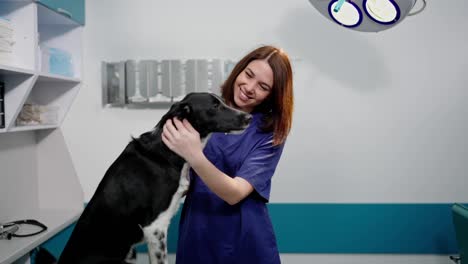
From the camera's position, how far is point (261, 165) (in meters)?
1.15

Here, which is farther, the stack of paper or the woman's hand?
the stack of paper

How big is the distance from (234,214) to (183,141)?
0.38 m

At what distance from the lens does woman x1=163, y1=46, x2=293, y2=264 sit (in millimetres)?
1172

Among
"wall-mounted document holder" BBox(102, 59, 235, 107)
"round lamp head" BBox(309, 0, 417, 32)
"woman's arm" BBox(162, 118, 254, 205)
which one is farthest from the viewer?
"wall-mounted document holder" BBox(102, 59, 235, 107)

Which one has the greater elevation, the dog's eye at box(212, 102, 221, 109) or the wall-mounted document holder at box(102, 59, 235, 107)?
the wall-mounted document holder at box(102, 59, 235, 107)

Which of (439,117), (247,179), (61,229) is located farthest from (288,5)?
(61,229)

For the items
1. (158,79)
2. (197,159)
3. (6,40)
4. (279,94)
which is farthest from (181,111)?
(6,40)

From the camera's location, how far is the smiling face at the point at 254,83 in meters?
1.17

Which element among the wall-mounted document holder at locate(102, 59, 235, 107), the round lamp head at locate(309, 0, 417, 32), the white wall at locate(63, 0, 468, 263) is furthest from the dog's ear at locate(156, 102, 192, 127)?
the white wall at locate(63, 0, 468, 263)

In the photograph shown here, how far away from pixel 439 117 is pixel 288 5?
111 centimetres

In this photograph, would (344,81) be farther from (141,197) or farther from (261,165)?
(141,197)

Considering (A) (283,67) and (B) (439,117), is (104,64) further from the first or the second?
(B) (439,117)

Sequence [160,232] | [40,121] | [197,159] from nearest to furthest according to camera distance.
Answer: [197,159] → [160,232] → [40,121]

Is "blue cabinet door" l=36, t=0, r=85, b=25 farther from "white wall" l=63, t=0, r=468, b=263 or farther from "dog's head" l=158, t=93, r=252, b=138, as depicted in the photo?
"dog's head" l=158, t=93, r=252, b=138
